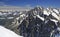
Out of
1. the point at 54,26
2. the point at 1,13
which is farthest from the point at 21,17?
the point at 54,26

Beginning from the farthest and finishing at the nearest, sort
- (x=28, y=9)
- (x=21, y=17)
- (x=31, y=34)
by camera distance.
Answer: (x=28, y=9), (x=21, y=17), (x=31, y=34)

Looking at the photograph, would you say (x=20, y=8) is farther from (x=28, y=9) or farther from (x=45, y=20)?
(x=45, y=20)

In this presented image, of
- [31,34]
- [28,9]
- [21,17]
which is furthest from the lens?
[28,9]

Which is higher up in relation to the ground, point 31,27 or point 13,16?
Result: point 13,16

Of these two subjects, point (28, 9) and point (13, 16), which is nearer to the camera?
point (13, 16)

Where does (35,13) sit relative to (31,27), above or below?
above

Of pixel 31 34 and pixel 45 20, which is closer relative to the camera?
pixel 31 34

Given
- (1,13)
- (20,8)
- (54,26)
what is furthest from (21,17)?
(54,26)

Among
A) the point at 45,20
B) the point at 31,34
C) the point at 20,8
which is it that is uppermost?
the point at 20,8

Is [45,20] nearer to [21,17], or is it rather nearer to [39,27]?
[39,27]
